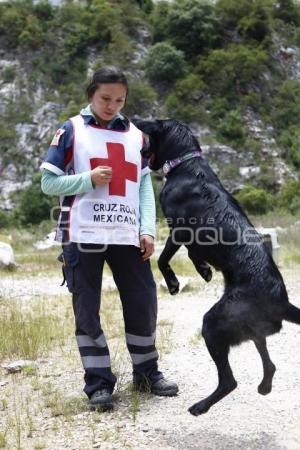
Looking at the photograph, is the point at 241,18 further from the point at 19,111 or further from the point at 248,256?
the point at 248,256

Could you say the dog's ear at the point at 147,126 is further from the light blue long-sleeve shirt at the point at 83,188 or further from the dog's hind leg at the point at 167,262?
the dog's hind leg at the point at 167,262

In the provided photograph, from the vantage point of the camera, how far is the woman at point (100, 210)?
289 centimetres

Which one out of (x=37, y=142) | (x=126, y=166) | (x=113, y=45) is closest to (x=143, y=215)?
(x=126, y=166)

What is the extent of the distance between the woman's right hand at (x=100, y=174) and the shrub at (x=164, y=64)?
35.9 m

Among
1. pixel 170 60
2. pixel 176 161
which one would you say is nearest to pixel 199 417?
pixel 176 161

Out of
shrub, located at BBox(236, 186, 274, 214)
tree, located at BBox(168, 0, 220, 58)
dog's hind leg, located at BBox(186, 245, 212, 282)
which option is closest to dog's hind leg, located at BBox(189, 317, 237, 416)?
dog's hind leg, located at BBox(186, 245, 212, 282)

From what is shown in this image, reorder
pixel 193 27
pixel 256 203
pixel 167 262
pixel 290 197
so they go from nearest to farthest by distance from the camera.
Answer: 1. pixel 167 262
2. pixel 256 203
3. pixel 290 197
4. pixel 193 27

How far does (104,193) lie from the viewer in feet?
9.54

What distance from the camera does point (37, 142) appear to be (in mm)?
35438

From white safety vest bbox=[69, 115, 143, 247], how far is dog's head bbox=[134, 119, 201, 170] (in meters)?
0.16

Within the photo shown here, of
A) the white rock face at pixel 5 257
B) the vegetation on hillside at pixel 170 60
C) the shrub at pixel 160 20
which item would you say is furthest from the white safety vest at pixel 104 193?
the shrub at pixel 160 20

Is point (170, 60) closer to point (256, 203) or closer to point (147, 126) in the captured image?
point (256, 203)

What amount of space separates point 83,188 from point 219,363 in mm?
1076

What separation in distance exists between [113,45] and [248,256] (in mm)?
39245
